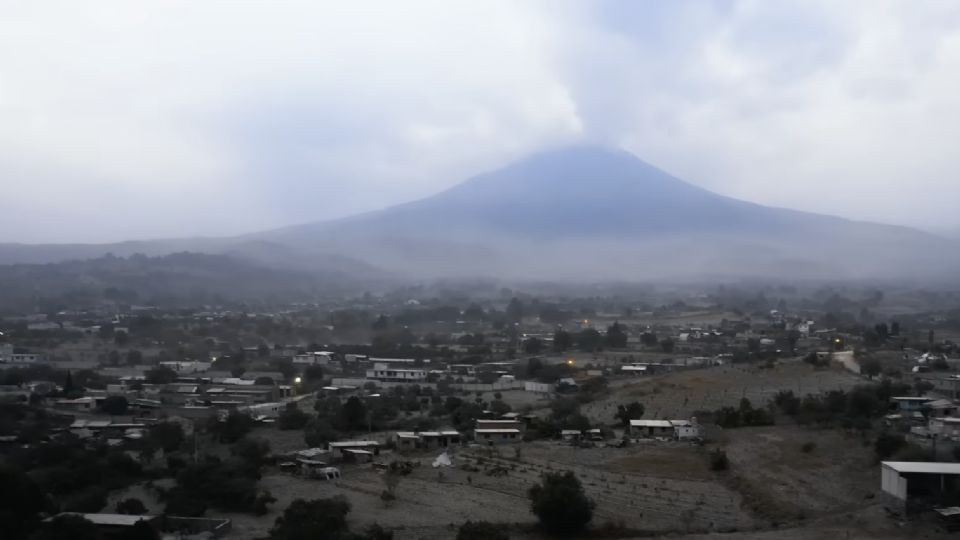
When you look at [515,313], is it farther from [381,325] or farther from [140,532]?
[140,532]

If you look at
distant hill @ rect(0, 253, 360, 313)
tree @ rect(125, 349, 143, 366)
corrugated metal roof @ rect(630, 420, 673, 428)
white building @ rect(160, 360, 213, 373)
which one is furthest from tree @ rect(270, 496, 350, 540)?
distant hill @ rect(0, 253, 360, 313)

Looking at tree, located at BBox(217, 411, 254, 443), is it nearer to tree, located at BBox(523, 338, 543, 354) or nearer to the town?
the town

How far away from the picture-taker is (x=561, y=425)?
1834 cm

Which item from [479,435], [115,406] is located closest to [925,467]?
[479,435]

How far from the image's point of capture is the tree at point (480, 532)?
10953 millimetres

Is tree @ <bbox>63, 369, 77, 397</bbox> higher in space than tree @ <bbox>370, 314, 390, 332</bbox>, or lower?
lower

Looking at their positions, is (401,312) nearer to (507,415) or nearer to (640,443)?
(507,415)

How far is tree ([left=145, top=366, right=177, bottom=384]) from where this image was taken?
24.8 metres

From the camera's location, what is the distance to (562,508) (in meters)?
11.9

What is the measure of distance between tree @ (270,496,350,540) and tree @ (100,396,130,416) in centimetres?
993

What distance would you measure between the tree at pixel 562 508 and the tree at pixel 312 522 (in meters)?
2.43

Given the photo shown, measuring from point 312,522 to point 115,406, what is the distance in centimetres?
1102

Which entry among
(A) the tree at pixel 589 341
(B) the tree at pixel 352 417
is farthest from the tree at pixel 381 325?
(B) the tree at pixel 352 417

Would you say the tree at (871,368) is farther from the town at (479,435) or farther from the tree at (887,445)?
the tree at (887,445)
